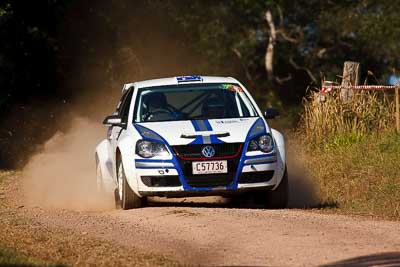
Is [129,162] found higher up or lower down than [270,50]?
higher up

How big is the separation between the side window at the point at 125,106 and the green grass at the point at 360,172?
304 centimetres

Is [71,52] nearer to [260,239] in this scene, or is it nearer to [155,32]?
[155,32]

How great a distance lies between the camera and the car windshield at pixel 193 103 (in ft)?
49.1

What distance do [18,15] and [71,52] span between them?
3373 mm

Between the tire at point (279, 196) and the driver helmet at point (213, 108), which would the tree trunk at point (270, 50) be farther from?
the tire at point (279, 196)

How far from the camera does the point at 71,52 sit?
34.8 metres

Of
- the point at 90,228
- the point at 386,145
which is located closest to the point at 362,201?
the point at 386,145

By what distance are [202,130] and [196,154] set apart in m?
0.35

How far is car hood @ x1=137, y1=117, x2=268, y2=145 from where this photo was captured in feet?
45.9

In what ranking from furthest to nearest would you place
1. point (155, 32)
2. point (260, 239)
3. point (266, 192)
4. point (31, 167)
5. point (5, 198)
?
point (155, 32)
point (31, 167)
point (5, 198)
point (266, 192)
point (260, 239)

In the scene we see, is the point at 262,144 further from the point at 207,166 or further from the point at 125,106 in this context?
the point at 125,106

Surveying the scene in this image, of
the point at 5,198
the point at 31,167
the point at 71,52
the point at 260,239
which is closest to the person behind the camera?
the point at 260,239

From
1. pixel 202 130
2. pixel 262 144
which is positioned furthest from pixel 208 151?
pixel 262 144

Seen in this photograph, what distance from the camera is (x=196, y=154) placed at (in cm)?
1396
